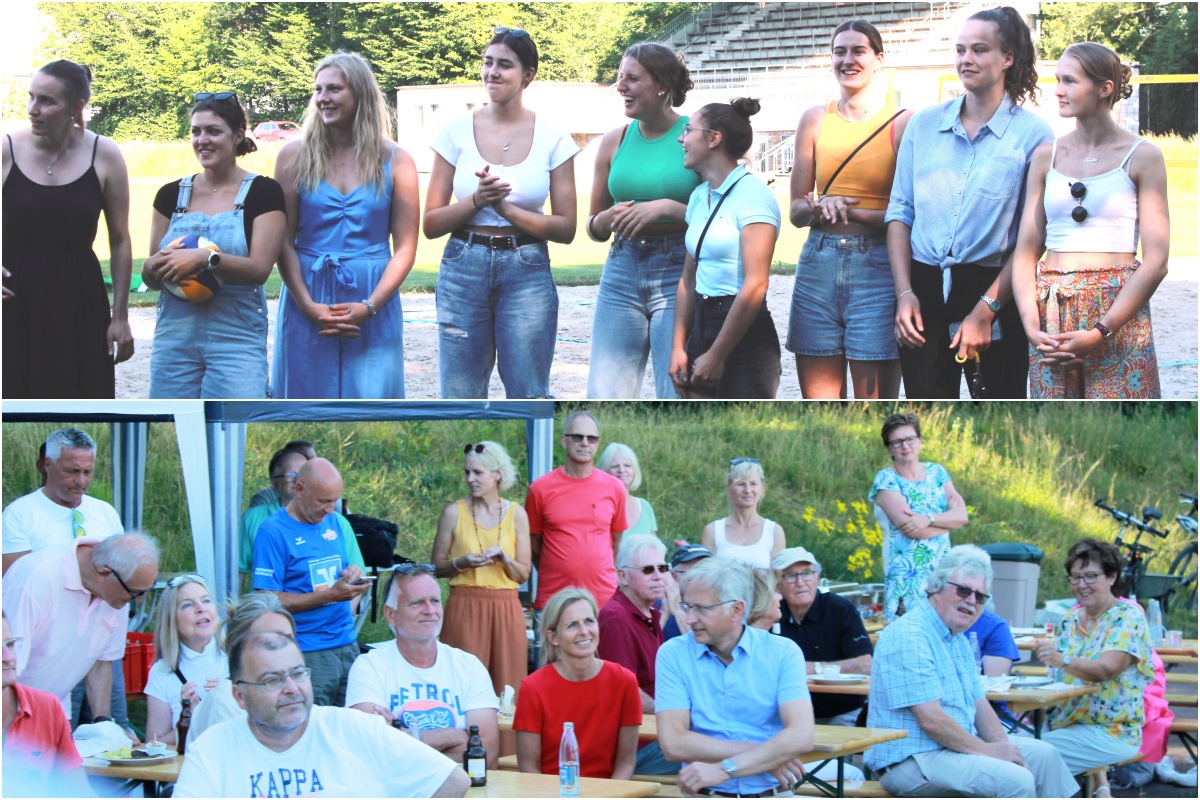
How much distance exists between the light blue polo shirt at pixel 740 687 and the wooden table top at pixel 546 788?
0.28 m

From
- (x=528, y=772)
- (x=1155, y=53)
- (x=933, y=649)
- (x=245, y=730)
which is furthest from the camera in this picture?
(x=1155, y=53)

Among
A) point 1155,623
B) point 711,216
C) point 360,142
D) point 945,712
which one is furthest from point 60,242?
point 1155,623

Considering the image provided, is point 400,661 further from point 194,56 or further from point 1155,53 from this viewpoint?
point 1155,53

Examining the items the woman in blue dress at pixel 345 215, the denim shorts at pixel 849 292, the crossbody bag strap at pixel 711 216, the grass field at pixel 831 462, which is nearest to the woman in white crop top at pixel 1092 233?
the denim shorts at pixel 849 292

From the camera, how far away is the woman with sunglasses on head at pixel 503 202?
4.86 m

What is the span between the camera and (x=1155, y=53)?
Result: 187 inches

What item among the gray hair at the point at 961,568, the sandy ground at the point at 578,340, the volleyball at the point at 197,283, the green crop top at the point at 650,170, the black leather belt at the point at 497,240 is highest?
the green crop top at the point at 650,170

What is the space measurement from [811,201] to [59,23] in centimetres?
288

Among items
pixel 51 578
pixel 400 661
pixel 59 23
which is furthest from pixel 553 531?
pixel 59 23

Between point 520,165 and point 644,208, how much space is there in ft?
1.60

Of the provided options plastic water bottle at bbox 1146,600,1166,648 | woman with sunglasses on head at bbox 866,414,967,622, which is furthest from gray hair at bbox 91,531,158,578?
plastic water bottle at bbox 1146,600,1166,648

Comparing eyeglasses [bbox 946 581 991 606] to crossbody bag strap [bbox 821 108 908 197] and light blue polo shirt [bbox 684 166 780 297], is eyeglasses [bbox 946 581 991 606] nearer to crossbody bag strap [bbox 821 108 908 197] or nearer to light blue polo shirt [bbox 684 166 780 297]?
light blue polo shirt [bbox 684 166 780 297]

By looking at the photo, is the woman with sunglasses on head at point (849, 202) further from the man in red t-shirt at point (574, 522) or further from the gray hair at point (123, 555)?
the gray hair at point (123, 555)

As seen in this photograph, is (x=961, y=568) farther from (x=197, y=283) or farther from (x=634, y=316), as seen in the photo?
(x=197, y=283)
